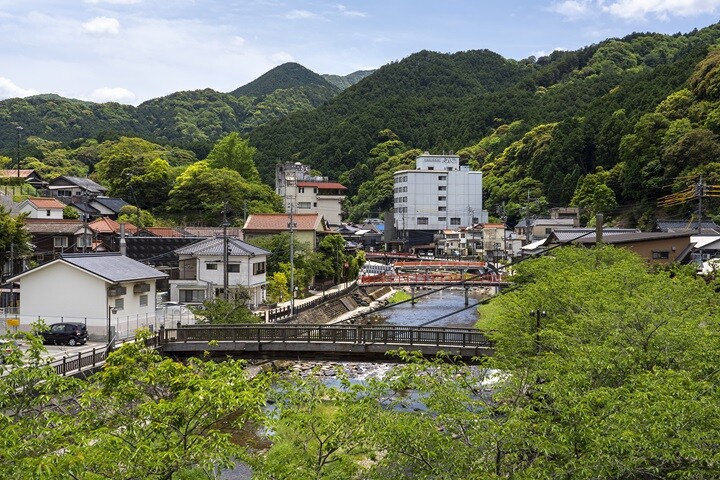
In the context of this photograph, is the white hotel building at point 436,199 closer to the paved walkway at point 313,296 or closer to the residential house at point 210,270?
the paved walkway at point 313,296

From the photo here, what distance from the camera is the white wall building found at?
255 feet

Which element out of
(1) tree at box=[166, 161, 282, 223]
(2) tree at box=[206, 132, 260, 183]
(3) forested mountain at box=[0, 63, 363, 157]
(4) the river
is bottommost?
(4) the river

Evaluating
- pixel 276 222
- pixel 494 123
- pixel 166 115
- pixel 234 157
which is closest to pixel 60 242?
pixel 276 222

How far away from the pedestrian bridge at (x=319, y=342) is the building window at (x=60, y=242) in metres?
22.6

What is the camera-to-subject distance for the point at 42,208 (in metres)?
50.5

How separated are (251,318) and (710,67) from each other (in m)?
56.0

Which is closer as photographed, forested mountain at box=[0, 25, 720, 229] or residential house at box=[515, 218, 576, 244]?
forested mountain at box=[0, 25, 720, 229]

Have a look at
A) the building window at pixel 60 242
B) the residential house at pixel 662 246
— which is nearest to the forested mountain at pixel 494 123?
the residential house at pixel 662 246

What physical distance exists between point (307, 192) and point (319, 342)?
56.2m

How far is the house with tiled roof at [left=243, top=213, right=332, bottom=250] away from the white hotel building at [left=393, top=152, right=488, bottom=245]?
1475 inches

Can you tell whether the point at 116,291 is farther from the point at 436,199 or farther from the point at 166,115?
the point at 166,115

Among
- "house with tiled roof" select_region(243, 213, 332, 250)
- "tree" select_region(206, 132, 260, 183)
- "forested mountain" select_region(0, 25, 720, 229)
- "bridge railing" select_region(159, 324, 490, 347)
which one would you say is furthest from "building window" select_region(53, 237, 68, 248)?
"forested mountain" select_region(0, 25, 720, 229)

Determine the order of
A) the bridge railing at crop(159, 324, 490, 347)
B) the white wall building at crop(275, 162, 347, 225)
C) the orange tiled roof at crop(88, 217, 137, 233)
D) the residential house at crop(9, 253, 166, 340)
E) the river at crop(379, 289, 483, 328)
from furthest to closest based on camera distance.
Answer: the white wall building at crop(275, 162, 347, 225), the orange tiled roof at crop(88, 217, 137, 233), the river at crop(379, 289, 483, 328), the residential house at crop(9, 253, 166, 340), the bridge railing at crop(159, 324, 490, 347)

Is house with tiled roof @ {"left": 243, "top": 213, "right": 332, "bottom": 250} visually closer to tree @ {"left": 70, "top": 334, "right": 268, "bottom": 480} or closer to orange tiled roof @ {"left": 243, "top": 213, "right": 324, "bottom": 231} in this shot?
orange tiled roof @ {"left": 243, "top": 213, "right": 324, "bottom": 231}
